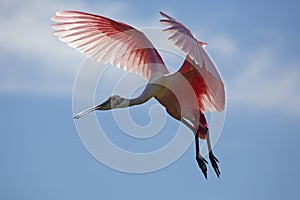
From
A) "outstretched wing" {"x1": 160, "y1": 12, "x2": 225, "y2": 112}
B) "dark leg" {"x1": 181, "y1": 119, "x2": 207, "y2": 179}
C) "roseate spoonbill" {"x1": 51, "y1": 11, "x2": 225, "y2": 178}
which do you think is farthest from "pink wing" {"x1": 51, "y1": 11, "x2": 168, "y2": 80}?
"dark leg" {"x1": 181, "y1": 119, "x2": 207, "y2": 179}

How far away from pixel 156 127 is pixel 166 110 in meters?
0.25

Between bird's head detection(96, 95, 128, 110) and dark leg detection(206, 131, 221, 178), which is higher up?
bird's head detection(96, 95, 128, 110)

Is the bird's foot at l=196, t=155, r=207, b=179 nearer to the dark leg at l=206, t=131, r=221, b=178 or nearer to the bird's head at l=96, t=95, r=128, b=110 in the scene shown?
the dark leg at l=206, t=131, r=221, b=178

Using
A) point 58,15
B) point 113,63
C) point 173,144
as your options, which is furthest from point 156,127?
point 58,15

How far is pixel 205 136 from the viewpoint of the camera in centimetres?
765

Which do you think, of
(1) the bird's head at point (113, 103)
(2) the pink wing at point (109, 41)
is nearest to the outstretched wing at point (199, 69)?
(2) the pink wing at point (109, 41)

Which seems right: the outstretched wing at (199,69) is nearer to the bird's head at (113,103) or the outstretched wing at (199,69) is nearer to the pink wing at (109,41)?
the pink wing at (109,41)

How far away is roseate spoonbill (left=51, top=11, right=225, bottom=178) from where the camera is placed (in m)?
7.47

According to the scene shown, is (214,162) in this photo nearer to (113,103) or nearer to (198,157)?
(198,157)

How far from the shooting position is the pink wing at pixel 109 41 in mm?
7742

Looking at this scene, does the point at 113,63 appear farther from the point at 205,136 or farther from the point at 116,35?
the point at 205,136

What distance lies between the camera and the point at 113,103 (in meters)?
7.66

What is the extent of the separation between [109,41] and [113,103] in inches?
24.4

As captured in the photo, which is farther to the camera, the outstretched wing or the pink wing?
the pink wing
